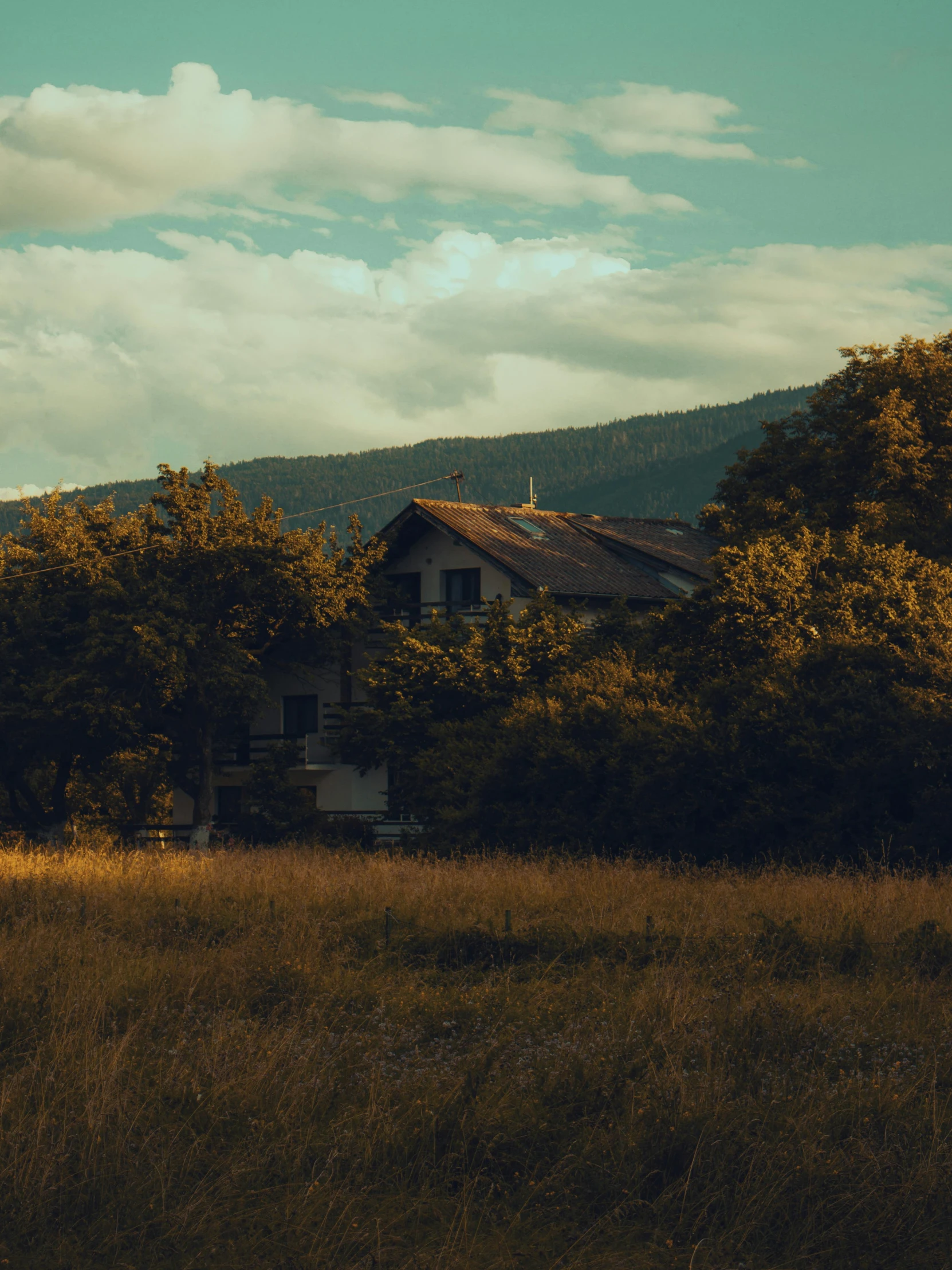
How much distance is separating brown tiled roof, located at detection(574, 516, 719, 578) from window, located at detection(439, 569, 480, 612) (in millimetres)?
6636

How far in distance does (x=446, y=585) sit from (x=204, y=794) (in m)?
11.1

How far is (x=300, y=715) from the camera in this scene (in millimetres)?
46844

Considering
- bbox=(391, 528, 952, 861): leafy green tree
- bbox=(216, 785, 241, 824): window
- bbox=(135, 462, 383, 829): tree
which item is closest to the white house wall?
bbox=(135, 462, 383, 829): tree

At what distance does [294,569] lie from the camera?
4053cm

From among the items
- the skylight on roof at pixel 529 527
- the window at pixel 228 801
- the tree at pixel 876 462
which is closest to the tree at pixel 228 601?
the window at pixel 228 801

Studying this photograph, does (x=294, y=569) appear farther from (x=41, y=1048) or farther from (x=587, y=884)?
(x=41, y=1048)

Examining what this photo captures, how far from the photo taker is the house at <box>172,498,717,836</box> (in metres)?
43.0

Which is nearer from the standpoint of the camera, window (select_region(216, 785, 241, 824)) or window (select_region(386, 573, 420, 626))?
window (select_region(386, 573, 420, 626))

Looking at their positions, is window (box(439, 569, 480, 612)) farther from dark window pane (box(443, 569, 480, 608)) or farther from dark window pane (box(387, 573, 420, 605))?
dark window pane (box(387, 573, 420, 605))

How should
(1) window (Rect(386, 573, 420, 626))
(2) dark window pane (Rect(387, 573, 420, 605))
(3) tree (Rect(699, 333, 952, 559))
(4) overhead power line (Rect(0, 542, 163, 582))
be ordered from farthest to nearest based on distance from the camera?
(2) dark window pane (Rect(387, 573, 420, 605))
(1) window (Rect(386, 573, 420, 626))
(4) overhead power line (Rect(0, 542, 163, 582))
(3) tree (Rect(699, 333, 952, 559))

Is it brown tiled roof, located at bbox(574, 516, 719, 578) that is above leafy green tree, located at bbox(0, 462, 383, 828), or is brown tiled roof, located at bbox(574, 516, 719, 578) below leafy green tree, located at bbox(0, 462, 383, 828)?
above

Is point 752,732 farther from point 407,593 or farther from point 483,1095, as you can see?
point 407,593

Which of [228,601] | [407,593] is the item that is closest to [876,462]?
[407,593]

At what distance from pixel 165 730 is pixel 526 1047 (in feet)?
117
